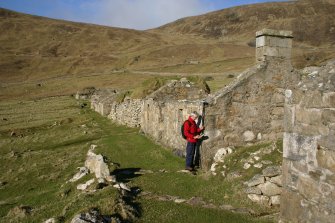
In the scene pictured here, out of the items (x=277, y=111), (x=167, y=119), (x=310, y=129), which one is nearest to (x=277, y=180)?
(x=310, y=129)

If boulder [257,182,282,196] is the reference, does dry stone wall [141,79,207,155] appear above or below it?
above

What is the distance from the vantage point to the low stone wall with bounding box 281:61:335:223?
6402mm

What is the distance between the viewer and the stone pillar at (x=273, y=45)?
13047mm

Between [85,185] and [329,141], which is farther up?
[329,141]

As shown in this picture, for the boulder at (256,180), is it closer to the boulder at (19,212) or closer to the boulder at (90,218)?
the boulder at (90,218)

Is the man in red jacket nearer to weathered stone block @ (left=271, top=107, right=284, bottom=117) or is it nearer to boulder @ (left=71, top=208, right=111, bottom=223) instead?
weathered stone block @ (left=271, top=107, right=284, bottom=117)

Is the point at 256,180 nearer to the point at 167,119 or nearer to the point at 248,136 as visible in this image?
the point at 248,136

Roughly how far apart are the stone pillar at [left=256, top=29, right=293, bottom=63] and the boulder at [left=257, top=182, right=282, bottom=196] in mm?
5392

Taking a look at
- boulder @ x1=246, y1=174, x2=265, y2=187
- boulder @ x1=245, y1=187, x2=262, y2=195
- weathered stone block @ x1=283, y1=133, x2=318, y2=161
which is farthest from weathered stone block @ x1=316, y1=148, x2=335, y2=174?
boulder @ x1=246, y1=174, x2=265, y2=187

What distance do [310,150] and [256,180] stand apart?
9.01ft

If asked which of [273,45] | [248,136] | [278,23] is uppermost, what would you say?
[278,23]

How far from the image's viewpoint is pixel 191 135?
479 inches

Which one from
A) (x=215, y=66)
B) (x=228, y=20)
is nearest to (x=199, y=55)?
(x=215, y=66)

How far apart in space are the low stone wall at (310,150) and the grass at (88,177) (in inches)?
54.9
